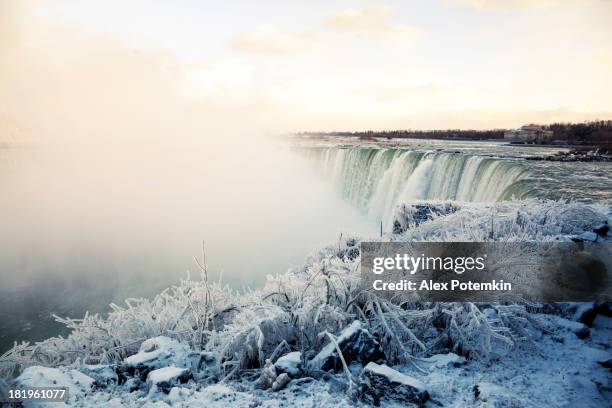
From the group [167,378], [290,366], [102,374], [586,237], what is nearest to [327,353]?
[290,366]

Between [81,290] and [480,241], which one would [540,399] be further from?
[81,290]

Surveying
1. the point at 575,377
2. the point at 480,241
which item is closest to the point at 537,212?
the point at 480,241

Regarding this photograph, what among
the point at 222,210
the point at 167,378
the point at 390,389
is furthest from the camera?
the point at 222,210

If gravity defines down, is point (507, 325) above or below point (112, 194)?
above

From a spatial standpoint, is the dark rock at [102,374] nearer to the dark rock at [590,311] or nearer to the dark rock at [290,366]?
the dark rock at [290,366]

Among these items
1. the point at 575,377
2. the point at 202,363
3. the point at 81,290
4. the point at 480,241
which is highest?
the point at 480,241

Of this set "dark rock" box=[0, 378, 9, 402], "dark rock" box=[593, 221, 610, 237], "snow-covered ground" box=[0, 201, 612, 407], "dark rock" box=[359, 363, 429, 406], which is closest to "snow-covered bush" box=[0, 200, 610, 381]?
"snow-covered ground" box=[0, 201, 612, 407]

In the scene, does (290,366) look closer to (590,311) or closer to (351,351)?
(351,351)
